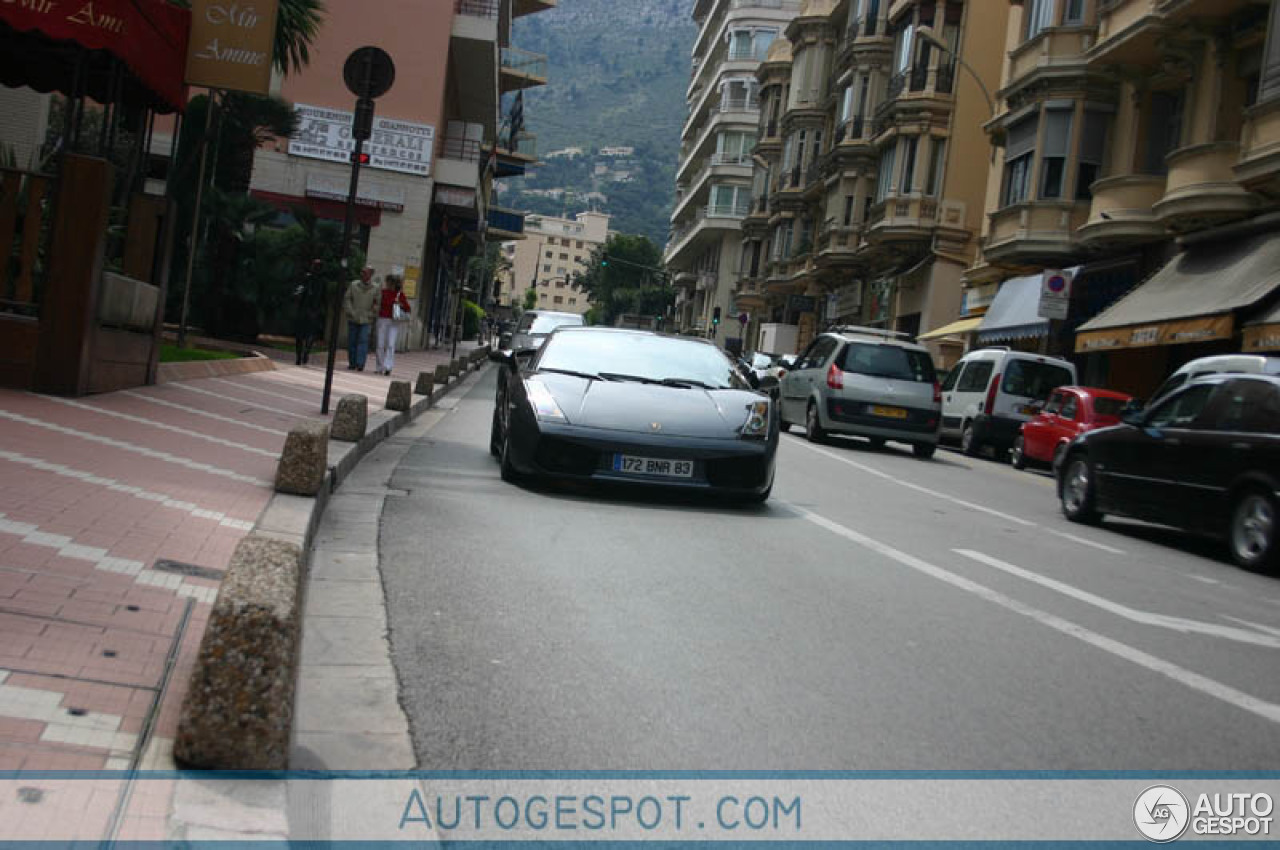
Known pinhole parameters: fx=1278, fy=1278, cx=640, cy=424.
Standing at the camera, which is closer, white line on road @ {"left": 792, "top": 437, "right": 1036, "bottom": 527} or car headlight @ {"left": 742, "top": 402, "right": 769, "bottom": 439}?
car headlight @ {"left": 742, "top": 402, "right": 769, "bottom": 439}

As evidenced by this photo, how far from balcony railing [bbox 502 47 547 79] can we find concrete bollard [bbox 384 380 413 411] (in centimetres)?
4340

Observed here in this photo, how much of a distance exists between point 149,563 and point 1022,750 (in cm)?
351

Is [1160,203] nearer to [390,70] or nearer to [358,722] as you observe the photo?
[390,70]

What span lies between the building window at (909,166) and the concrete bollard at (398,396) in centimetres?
2793

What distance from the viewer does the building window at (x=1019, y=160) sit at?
96.0 feet

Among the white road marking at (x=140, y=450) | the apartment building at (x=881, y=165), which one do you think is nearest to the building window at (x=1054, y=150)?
the apartment building at (x=881, y=165)

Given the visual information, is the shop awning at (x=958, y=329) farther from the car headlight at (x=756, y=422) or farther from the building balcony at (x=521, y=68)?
the building balcony at (x=521, y=68)

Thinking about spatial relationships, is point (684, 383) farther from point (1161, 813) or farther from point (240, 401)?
point (1161, 813)

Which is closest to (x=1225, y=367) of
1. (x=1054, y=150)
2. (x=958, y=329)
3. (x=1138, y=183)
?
(x=1138, y=183)

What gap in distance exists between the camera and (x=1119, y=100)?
27.5 meters

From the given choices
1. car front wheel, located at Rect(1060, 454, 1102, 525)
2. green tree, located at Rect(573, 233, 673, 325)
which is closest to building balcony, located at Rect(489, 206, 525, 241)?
car front wheel, located at Rect(1060, 454, 1102, 525)

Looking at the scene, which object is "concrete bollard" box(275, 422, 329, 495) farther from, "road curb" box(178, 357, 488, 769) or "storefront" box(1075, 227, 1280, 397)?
"storefront" box(1075, 227, 1280, 397)

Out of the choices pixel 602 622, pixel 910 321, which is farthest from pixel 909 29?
pixel 602 622

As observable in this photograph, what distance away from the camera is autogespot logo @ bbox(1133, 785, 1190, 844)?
138 inches
